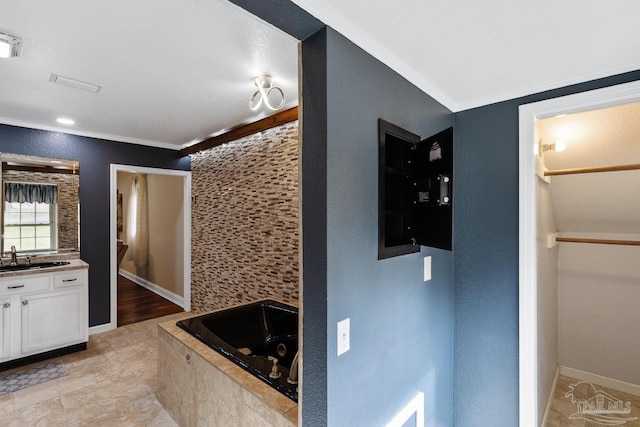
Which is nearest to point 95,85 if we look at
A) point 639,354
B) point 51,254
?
point 51,254

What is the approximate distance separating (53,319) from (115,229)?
1.20 meters

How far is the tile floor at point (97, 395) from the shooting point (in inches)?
88.5

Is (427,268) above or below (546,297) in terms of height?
above

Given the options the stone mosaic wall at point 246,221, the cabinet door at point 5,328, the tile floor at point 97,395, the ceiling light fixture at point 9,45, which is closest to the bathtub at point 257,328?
the stone mosaic wall at point 246,221

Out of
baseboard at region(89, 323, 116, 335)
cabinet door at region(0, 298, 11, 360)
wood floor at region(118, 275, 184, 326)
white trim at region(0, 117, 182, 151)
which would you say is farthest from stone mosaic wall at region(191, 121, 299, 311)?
cabinet door at region(0, 298, 11, 360)

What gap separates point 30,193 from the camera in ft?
11.4

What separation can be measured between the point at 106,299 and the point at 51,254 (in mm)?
794

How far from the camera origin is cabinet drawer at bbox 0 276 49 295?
2895 millimetres

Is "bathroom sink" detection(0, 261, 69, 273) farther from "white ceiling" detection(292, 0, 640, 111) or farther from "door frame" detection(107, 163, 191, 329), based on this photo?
"white ceiling" detection(292, 0, 640, 111)

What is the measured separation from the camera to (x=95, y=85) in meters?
2.33

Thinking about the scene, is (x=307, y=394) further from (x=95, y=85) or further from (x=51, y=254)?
(x=51, y=254)

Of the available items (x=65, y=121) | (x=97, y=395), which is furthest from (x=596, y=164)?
(x=65, y=121)

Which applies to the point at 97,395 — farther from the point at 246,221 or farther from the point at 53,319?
the point at 246,221

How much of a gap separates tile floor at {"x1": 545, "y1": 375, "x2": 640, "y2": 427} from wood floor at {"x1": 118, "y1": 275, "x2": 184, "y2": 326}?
4.51 meters
